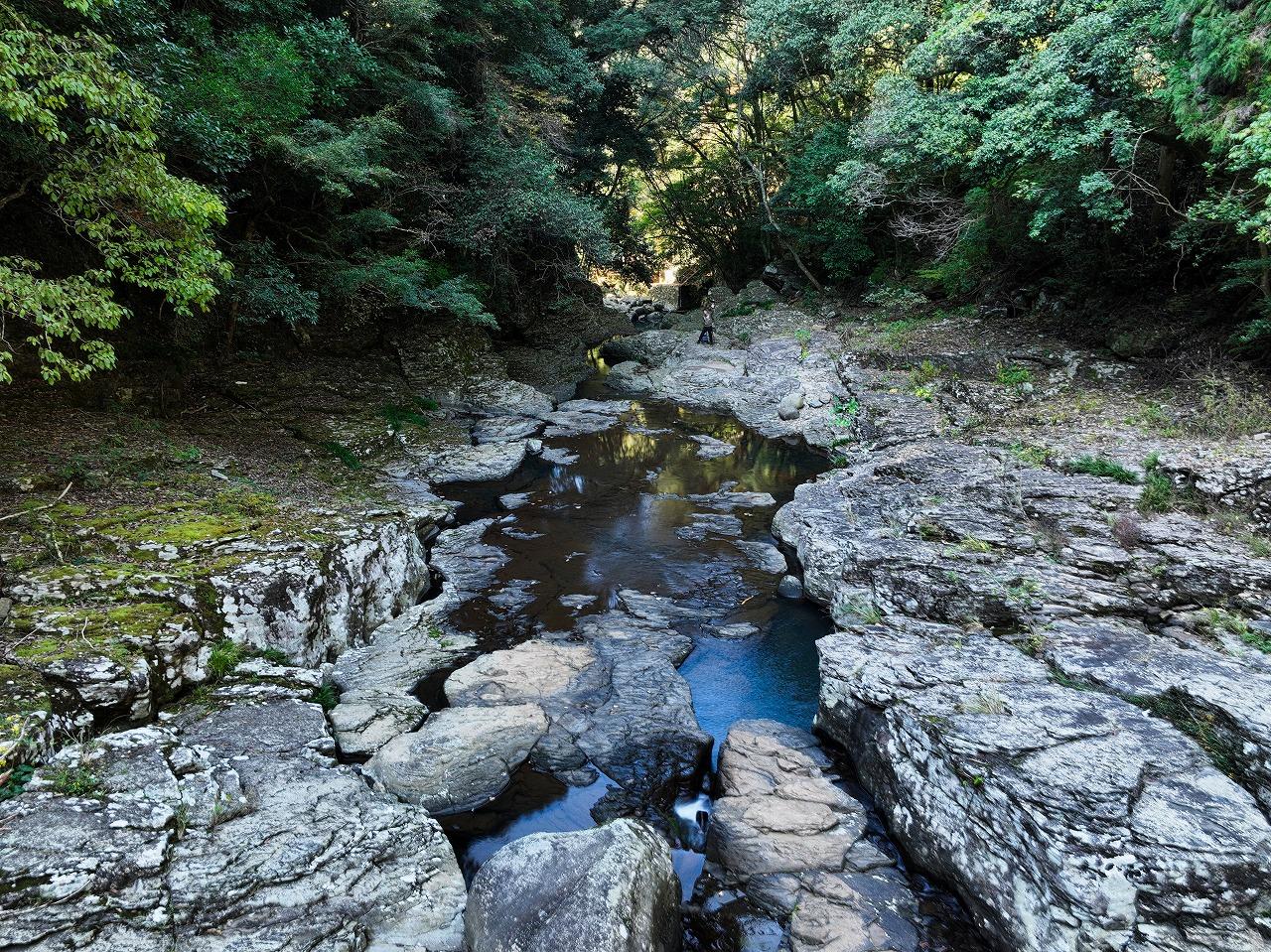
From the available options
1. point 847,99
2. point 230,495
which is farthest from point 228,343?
point 847,99

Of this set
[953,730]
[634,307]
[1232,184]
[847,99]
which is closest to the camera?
[953,730]

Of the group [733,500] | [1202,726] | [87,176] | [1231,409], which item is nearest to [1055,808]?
[1202,726]

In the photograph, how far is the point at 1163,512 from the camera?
812 centimetres

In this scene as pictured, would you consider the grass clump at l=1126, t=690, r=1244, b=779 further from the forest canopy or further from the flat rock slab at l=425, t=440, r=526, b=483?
the flat rock slab at l=425, t=440, r=526, b=483

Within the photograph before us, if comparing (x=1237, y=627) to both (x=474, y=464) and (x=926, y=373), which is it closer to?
(x=926, y=373)

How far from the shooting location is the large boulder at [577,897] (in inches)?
159

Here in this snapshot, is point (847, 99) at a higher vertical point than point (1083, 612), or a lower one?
higher

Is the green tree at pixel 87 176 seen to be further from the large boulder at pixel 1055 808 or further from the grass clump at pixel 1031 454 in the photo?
the grass clump at pixel 1031 454

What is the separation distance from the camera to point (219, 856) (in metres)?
4.64

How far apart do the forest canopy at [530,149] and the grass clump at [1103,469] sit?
328 cm

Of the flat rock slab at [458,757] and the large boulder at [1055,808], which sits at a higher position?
the large boulder at [1055,808]

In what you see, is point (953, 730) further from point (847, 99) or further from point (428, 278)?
point (847, 99)

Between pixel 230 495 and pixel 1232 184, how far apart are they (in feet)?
49.2

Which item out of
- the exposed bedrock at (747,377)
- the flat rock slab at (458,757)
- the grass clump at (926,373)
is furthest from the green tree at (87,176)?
the grass clump at (926,373)
